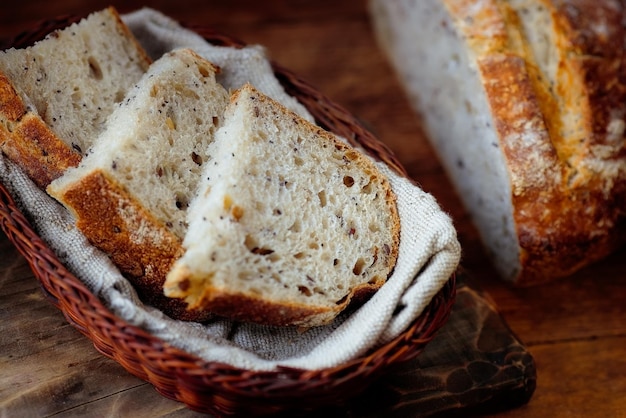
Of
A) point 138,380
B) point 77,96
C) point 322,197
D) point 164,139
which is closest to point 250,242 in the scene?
point 322,197

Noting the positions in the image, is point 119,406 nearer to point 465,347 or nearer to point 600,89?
point 465,347

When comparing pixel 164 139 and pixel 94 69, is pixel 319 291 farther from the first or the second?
pixel 94 69

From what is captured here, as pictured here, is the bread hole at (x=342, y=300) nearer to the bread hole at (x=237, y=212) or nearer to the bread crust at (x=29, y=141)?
the bread hole at (x=237, y=212)

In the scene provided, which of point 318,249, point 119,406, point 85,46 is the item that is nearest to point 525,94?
point 318,249

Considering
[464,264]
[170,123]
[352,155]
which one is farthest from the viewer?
[464,264]

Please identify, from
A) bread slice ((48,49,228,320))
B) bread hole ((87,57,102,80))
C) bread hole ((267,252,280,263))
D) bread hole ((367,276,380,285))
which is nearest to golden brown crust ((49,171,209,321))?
bread slice ((48,49,228,320))

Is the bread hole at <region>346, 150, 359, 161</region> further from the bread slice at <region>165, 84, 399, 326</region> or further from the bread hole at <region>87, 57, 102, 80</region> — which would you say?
the bread hole at <region>87, 57, 102, 80</region>
